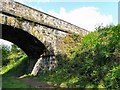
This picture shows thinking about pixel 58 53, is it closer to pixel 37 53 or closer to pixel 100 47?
pixel 37 53

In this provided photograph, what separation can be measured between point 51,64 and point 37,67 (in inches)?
52.9

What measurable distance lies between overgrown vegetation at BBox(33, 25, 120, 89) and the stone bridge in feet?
4.21

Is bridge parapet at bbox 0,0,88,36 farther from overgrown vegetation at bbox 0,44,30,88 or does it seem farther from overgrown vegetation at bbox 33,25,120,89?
overgrown vegetation at bbox 0,44,30,88

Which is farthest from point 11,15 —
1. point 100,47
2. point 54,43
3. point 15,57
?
point 15,57

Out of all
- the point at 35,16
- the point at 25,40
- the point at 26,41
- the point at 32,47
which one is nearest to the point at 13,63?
the point at 32,47

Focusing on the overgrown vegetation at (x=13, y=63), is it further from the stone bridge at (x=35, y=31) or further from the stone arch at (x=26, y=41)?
the stone bridge at (x=35, y=31)

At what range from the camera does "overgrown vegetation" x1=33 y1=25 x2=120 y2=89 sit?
47.0ft

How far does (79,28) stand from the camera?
22234 millimetres

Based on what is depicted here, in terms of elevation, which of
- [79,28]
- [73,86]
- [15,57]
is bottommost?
[73,86]

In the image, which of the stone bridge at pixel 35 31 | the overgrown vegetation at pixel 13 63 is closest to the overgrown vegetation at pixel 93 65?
the stone bridge at pixel 35 31

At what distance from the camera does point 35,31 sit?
17.7m

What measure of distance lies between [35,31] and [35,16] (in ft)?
3.30

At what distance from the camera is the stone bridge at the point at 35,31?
52.3 ft

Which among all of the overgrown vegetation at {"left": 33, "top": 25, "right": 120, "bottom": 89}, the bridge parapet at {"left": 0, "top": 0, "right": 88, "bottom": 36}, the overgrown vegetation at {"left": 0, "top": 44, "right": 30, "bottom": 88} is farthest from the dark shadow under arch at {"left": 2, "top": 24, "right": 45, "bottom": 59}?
the overgrown vegetation at {"left": 33, "top": 25, "right": 120, "bottom": 89}
